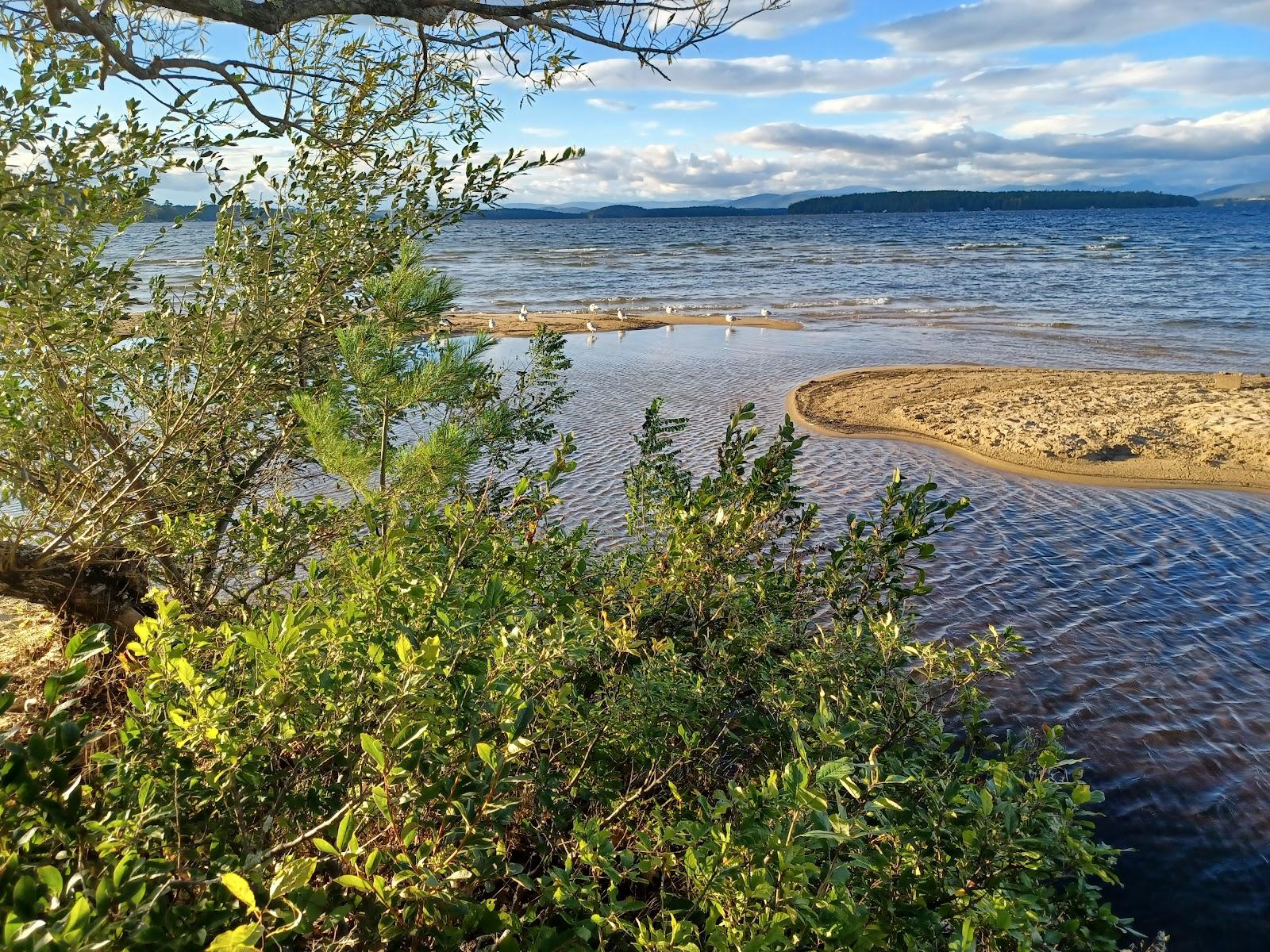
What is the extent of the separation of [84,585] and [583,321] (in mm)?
25579

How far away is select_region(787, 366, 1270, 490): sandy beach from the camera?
1342cm

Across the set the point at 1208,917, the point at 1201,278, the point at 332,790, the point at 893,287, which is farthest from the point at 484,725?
the point at 1201,278

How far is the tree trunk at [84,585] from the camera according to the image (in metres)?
4.46

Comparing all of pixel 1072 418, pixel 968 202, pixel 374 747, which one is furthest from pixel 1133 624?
pixel 968 202

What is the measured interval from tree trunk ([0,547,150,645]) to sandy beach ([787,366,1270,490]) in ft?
41.8

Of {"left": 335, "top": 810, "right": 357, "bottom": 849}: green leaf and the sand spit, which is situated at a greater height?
{"left": 335, "top": 810, "right": 357, "bottom": 849}: green leaf

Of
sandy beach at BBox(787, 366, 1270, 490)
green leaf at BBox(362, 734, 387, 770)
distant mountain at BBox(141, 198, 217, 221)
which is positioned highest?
distant mountain at BBox(141, 198, 217, 221)

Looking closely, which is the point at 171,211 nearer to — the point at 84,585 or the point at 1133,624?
the point at 84,585

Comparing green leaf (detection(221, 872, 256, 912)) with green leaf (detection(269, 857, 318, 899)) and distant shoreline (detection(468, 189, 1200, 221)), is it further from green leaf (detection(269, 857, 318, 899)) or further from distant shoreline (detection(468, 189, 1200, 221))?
distant shoreline (detection(468, 189, 1200, 221))

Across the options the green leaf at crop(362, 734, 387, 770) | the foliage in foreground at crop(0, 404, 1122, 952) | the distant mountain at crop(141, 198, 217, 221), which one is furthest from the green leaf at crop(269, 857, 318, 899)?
the distant mountain at crop(141, 198, 217, 221)

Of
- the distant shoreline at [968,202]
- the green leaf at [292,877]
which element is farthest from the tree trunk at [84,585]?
the distant shoreline at [968,202]

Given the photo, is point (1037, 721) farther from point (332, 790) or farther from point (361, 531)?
point (332, 790)

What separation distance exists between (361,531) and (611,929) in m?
3.76

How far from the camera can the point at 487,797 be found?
2.21 metres
